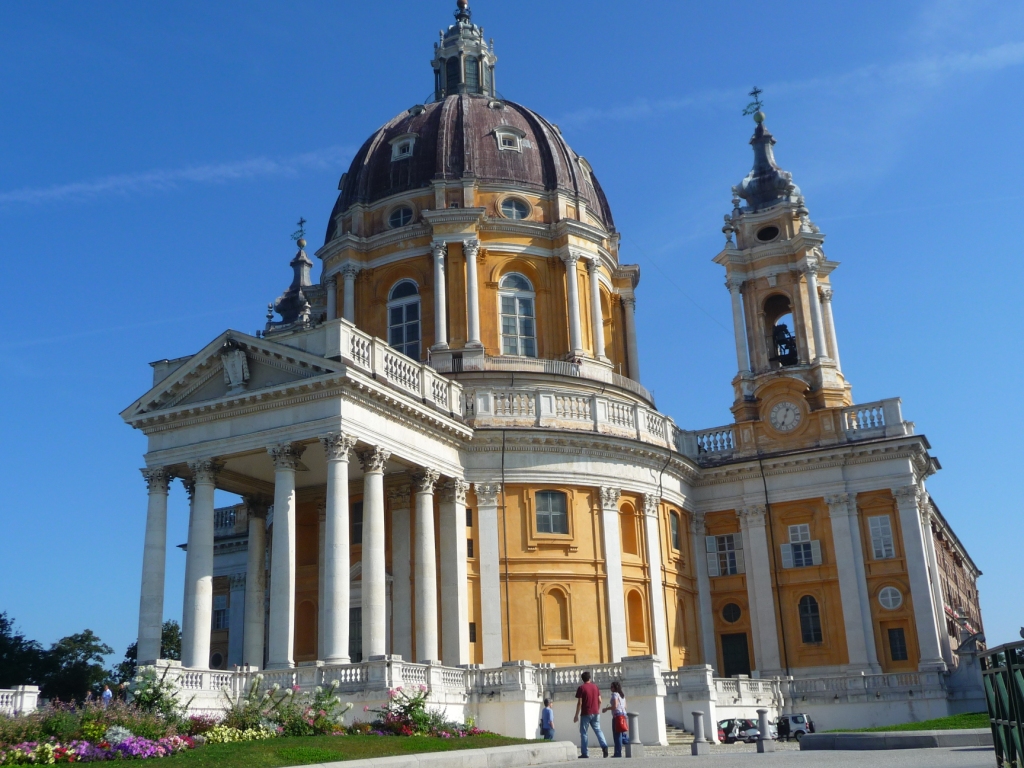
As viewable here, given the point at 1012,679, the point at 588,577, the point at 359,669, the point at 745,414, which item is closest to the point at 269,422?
the point at 359,669

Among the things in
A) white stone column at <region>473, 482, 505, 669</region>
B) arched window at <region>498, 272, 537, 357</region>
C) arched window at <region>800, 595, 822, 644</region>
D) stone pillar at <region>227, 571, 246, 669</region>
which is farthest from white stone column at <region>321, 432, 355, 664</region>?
arched window at <region>800, 595, 822, 644</region>

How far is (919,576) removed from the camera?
35.8m

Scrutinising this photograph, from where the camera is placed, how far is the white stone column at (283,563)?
88.6ft

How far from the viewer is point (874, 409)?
38.6 metres

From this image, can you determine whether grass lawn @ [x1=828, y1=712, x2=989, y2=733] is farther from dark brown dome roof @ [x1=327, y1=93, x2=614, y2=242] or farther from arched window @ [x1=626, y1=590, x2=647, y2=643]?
dark brown dome roof @ [x1=327, y1=93, x2=614, y2=242]

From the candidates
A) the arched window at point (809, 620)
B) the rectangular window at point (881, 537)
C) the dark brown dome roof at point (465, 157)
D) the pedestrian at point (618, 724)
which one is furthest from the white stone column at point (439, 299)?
the pedestrian at point (618, 724)

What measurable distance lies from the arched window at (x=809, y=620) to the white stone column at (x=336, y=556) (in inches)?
686

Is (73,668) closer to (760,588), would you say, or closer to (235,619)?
(235,619)

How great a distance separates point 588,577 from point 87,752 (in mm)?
19710

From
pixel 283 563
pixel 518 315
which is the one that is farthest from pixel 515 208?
pixel 283 563

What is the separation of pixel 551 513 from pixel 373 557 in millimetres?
7914

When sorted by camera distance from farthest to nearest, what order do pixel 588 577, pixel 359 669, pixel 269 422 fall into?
pixel 588 577
pixel 269 422
pixel 359 669

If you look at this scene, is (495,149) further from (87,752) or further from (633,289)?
(87,752)

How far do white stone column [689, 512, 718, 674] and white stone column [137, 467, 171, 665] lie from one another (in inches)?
733
